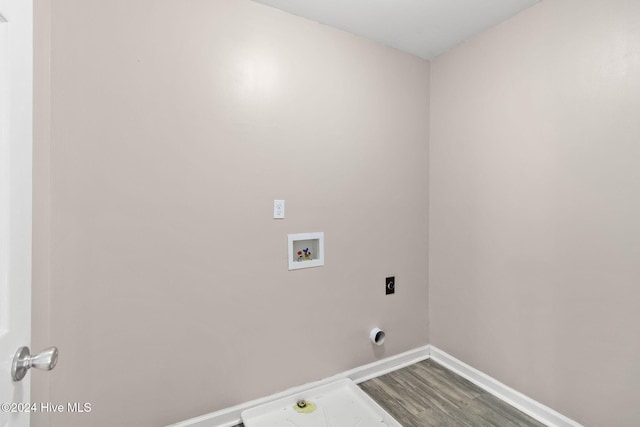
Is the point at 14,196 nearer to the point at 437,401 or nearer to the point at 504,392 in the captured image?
the point at 437,401

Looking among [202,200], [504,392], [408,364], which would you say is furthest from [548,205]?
[202,200]

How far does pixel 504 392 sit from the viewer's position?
1896 millimetres

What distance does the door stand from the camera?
64cm

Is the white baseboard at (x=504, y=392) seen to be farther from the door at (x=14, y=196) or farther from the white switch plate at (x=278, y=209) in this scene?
the door at (x=14, y=196)

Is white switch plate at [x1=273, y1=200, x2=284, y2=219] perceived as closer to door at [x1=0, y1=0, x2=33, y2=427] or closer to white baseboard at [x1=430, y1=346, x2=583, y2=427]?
door at [x1=0, y1=0, x2=33, y2=427]

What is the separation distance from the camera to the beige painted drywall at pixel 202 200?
1.34 m

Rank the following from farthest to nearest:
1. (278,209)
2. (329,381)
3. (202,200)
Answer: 1. (329,381)
2. (278,209)
3. (202,200)

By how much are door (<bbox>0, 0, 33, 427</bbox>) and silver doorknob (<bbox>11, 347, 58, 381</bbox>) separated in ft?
0.04

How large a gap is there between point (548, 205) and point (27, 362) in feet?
7.44

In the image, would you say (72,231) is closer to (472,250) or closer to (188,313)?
(188,313)

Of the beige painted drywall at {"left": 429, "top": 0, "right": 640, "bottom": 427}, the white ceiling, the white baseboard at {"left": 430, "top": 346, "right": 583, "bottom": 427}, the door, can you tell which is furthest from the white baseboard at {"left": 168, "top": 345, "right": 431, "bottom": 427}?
the white ceiling

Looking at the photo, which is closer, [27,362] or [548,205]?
[27,362]

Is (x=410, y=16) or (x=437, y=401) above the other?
(x=410, y=16)

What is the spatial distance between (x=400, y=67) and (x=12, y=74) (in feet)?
7.29
